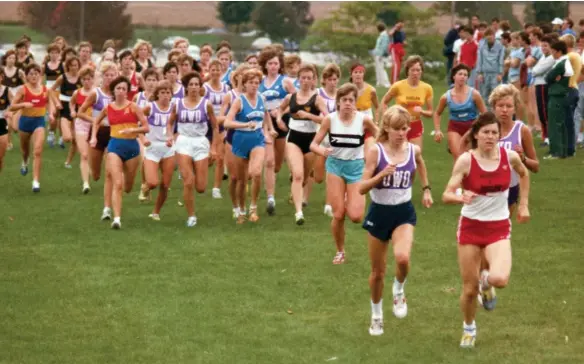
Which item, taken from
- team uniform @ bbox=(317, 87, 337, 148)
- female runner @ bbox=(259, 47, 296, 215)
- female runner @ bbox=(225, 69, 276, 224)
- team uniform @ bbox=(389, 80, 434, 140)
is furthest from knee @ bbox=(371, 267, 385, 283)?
female runner @ bbox=(259, 47, 296, 215)

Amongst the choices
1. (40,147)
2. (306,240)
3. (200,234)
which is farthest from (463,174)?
(40,147)

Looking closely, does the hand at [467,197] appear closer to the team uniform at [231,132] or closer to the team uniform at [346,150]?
the team uniform at [346,150]

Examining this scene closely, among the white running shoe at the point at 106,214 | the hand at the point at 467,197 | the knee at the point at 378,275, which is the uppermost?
the hand at the point at 467,197

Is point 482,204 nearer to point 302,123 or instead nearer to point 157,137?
point 302,123

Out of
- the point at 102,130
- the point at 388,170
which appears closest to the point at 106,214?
the point at 102,130

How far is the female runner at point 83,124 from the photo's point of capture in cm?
1906

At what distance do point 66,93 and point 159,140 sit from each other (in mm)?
6570

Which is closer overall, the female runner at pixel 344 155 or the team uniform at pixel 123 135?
the female runner at pixel 344 155

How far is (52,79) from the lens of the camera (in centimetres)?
2567

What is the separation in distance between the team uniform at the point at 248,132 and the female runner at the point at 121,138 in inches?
49.1

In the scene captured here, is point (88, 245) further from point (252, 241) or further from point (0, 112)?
point (0, 112)

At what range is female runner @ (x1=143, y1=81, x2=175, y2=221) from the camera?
1655 cm

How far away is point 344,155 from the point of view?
1341 centimetres

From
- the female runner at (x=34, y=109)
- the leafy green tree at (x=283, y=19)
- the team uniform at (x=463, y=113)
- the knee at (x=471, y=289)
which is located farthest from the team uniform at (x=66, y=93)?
the leafy green tree at (x=283, y=19)
